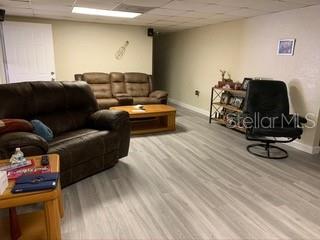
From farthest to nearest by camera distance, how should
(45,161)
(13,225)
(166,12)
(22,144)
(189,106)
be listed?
(189,106), (166,12), (22,144), (45,161), (13,225)

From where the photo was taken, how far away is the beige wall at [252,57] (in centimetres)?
359

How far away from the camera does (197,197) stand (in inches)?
94.7

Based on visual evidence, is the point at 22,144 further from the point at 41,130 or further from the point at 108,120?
the point at 108,120

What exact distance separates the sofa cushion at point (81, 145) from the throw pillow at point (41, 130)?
77 millimetres

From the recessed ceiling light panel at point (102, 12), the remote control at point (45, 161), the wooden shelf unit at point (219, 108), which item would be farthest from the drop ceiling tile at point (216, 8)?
the remote control at point (45, 161)

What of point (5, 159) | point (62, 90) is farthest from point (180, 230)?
point (62, 90)

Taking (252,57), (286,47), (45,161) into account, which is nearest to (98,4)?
(45,161)

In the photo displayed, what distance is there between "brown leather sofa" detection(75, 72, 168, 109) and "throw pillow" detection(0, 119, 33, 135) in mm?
2592

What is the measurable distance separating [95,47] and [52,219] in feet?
16.1

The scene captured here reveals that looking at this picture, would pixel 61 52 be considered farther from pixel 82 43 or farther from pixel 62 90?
pixel 62 90

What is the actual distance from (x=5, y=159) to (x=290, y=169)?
10.2ft

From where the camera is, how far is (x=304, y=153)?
12.1ft

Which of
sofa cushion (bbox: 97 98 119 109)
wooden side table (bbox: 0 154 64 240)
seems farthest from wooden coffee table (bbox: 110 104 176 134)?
wooden side table (bbox: 0 154 64 240)

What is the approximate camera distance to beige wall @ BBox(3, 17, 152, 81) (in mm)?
5492
